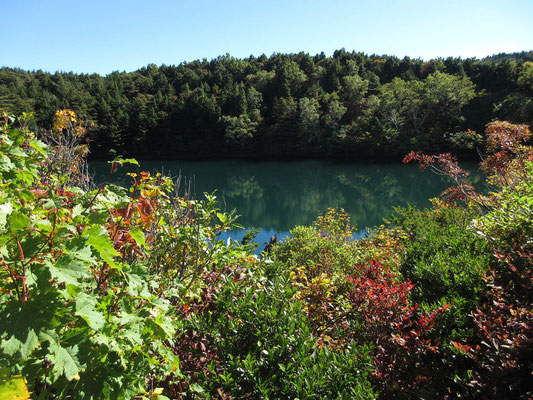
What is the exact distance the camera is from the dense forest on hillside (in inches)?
1062

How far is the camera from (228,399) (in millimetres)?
1455

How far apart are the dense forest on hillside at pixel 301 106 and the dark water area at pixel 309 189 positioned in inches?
172

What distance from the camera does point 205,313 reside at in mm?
1854

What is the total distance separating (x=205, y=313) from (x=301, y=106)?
32.5m

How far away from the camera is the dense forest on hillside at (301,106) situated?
88.5 ft

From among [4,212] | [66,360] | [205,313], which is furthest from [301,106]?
[66,360]

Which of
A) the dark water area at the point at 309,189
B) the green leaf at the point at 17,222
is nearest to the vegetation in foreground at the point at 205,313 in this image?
the green leaf at the point at 17,222

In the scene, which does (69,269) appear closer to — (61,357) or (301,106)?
(61,357)

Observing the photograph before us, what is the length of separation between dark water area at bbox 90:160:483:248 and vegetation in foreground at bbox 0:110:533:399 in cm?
783

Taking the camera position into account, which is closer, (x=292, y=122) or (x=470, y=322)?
(x=470, y=322)

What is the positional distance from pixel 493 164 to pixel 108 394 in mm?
7017

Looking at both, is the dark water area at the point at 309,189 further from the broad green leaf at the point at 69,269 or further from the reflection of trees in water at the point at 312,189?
the broad green leaf at the point at 69,269

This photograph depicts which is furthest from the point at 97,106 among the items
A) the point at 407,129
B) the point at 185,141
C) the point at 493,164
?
the point at 493,164

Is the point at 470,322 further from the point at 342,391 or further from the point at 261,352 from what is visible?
the point at 261,352
